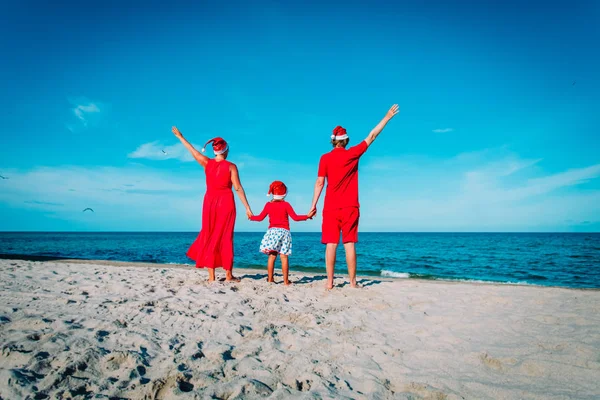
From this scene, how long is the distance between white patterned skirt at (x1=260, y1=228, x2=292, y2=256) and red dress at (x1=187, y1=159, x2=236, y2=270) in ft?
2.23

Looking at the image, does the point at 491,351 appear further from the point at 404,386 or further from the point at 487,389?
the point at 404,386

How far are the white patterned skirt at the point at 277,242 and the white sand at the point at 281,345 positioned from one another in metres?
1.34

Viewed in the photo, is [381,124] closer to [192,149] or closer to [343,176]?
[343,176]

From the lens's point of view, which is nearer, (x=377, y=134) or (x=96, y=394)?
(x=96, y=394)

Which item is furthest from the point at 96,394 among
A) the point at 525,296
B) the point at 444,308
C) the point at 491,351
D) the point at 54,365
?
the point at 525,296

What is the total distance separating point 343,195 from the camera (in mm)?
5055

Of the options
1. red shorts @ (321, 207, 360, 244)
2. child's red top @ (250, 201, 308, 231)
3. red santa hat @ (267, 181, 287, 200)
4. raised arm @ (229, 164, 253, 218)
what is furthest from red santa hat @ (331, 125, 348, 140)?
raised arm @ (229, 164, 253, 218)

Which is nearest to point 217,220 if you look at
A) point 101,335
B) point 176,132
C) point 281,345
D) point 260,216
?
point 260,216

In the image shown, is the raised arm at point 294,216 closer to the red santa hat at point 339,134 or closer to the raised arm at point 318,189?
the raised arm at point 318,189

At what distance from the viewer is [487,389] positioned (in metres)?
2.05

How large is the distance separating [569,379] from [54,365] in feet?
11.7

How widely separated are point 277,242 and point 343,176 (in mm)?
1709

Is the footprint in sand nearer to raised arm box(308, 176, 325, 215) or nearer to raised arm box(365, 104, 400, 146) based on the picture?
raised arm box(308, 176, 325, 215)

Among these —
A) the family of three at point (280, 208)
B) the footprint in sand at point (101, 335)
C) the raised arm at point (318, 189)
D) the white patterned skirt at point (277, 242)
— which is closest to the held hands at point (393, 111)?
the family of three at point (280, 208)
